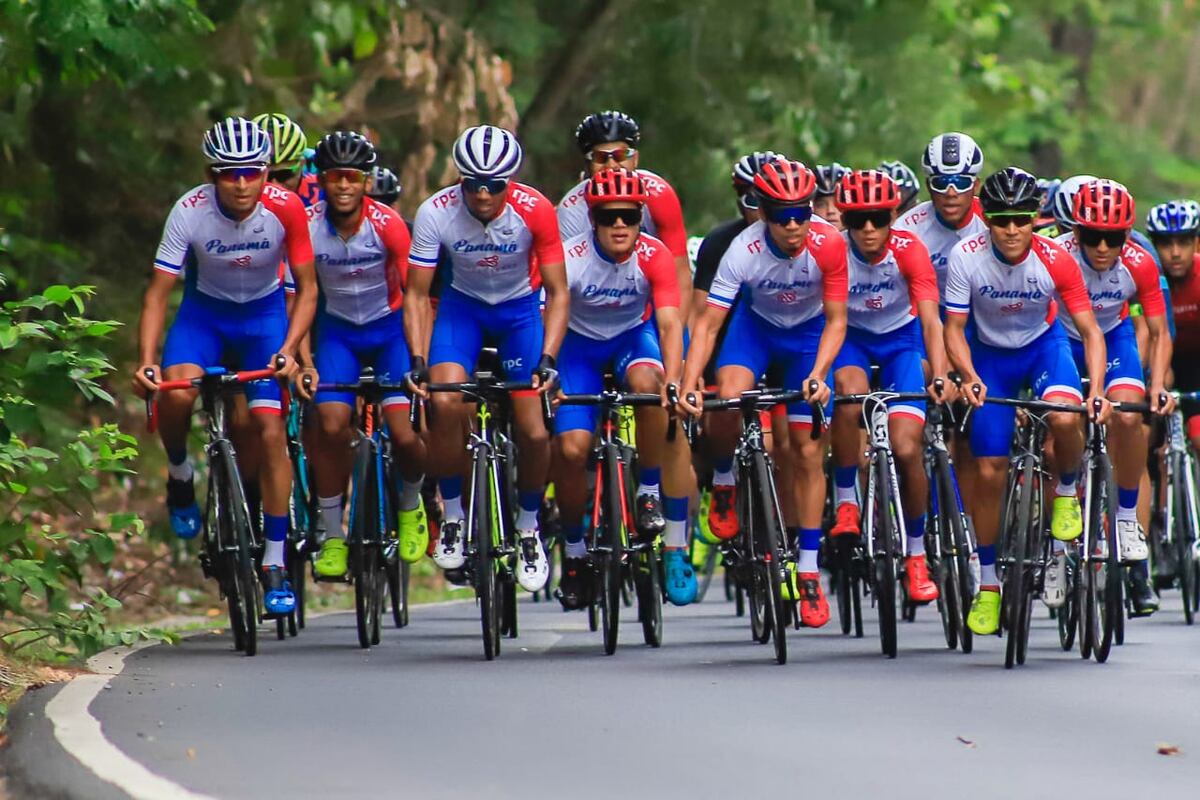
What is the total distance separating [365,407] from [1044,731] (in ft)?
16.2

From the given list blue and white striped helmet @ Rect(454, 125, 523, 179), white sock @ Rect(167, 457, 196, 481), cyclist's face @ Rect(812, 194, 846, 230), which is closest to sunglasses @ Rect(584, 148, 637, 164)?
blue and white striped helmet @ Rect(454, 125, 523, 179)

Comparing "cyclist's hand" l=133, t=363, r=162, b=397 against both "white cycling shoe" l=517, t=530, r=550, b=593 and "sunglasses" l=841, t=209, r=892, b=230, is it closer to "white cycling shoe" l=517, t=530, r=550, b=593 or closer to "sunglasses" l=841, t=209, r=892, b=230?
"white cycling shoe" l=517, t=530, r=550, b=593

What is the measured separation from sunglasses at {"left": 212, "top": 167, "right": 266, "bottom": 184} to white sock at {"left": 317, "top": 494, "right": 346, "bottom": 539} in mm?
1925

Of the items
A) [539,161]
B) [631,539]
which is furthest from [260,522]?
[539,161]

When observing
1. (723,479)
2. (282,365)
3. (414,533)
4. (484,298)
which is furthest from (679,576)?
(282,365)

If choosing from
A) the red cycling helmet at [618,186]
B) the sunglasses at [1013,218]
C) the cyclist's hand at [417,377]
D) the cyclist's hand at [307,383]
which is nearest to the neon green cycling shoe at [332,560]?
the cyclist's hand at [307,383]

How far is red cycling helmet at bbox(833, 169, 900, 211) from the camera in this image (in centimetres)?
1365

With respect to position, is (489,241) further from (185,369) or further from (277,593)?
(277,593)

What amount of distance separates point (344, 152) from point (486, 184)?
1.04m

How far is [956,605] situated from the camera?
1338 centimetres

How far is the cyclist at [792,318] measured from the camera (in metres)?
13.2

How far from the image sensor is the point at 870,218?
1382 cm

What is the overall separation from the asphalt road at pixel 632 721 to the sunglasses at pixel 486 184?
221 cm

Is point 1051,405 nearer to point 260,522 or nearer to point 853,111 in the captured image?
point 260,522
